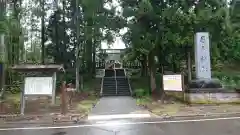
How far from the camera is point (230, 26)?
22609 mm

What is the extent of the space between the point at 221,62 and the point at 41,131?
96.1ft

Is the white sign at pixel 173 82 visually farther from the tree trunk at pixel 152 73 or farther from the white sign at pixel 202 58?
the tree trunk at pixel 152 73

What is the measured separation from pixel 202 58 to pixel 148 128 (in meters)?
9.38

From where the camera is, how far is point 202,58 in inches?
762

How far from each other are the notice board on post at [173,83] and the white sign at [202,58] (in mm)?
1496

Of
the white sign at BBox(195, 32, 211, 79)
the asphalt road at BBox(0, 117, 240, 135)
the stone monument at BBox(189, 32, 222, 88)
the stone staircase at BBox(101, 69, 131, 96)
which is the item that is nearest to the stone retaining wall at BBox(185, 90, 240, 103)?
the stone monument at BBox(189, 32, 222, 88)

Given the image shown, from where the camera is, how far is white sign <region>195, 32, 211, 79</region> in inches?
760

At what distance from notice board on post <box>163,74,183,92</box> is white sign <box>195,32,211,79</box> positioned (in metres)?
1.50

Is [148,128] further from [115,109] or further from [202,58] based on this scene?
[202,58]

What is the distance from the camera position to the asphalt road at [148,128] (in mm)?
10500

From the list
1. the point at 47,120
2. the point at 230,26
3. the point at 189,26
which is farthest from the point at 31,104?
the point at 230,26

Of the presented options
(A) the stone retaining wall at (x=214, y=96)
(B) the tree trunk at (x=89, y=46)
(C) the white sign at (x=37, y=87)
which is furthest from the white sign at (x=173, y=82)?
(B) the tree trunk at (x=89, y=46)

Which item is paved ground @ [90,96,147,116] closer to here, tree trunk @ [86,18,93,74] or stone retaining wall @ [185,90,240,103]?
stone retaining wall @ [185,90,240,103]

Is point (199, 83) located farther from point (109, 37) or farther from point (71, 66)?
point (71, 66)
